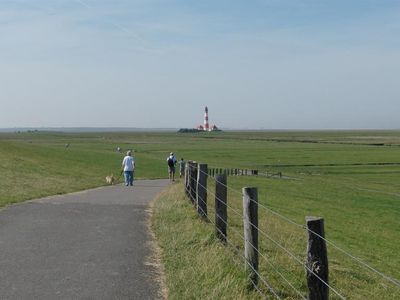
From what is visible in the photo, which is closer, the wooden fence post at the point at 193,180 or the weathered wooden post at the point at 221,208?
the weathered wooden post at the point at 221,208

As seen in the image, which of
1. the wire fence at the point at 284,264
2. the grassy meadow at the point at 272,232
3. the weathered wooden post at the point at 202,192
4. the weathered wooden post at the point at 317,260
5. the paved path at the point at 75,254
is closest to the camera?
the weathered wooden post at the point at 317,260

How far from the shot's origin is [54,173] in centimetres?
3022

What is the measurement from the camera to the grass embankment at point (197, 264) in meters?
7.07

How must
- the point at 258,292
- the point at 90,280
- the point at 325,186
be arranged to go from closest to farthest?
the point at 258,292, the point at 90,280, the point at 325,186

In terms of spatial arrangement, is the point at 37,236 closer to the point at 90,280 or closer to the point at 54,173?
the point at 90,280

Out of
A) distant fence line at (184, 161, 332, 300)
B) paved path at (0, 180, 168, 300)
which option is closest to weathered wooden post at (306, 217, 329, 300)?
distant fence line at (184, 161, 332, 300)

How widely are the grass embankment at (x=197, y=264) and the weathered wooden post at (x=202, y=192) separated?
0.97 ft

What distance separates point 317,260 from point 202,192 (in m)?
7.37

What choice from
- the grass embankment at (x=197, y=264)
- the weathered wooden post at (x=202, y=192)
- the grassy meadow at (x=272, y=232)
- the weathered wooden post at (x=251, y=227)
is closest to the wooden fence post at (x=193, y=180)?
the grassy meadow at (x=272, y=232)

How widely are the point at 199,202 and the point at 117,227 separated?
6.48 ft

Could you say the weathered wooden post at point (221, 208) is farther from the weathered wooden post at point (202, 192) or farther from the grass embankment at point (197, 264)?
the weathered wooden post at point (202, 192)

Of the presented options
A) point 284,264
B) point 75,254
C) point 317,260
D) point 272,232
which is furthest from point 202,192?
point 317,260

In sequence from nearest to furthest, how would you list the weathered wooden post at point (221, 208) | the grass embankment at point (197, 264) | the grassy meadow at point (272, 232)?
the grass embankment at point (197, 264)
the grassy meadow at point (272, 232)
the weathered wooden post at point (221, 208)

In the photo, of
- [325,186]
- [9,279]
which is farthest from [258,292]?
[325,186]
